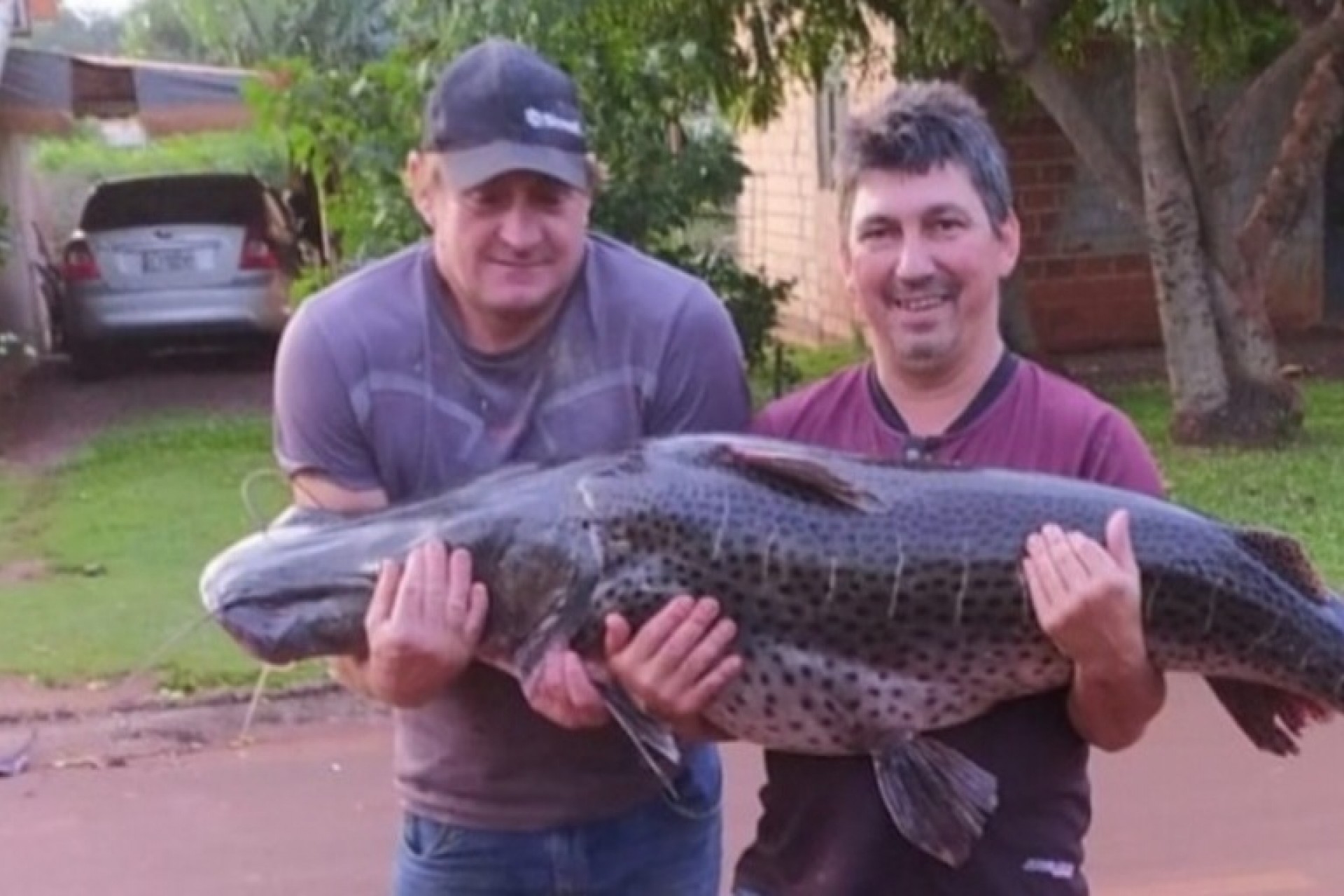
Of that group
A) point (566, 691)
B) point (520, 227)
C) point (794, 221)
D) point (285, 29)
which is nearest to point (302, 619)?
point (566, 691)

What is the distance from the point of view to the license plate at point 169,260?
59.6 ft

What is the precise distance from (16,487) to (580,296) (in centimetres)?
1062

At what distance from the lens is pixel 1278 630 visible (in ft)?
8.69

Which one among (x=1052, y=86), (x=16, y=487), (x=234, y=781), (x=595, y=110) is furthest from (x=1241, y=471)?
(x=16, y=487)

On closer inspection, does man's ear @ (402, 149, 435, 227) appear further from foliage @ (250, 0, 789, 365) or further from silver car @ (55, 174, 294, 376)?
silver car @ (55, 174, 294, 376)

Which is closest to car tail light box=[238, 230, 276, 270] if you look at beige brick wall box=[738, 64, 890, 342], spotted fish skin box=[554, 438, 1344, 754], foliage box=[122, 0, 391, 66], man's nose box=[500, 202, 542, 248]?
foliage box=[122, 0, 391, 66]

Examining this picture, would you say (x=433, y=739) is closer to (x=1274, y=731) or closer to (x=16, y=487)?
(x=1274, y=731)

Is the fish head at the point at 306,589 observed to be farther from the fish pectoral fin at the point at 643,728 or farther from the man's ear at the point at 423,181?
the man's ear at the point at 423,181

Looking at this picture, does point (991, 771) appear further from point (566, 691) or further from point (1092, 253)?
point (1092, 253)

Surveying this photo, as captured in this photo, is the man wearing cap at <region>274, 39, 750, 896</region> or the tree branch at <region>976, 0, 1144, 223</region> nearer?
the man wearing cap at <region>274, 39, 750, 896</region>

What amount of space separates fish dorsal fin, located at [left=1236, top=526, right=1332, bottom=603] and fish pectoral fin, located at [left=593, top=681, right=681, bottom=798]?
69 cm

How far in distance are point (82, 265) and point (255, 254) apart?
52.0 inches

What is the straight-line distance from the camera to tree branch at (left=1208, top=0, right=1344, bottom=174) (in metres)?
11.6

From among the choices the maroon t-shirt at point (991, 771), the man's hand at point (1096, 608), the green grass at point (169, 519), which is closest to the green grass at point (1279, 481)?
the green grass at point (169, 519)
